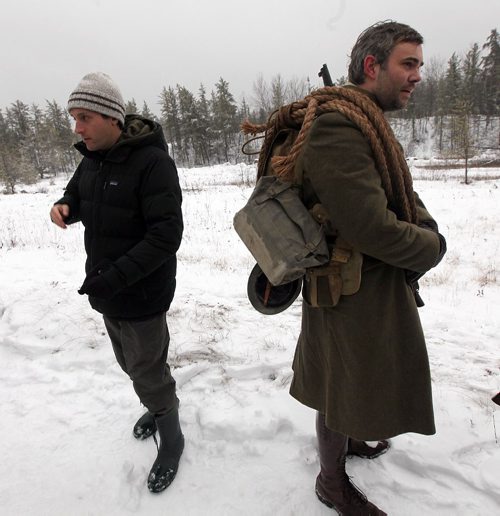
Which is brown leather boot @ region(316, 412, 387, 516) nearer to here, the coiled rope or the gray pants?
the gray pants

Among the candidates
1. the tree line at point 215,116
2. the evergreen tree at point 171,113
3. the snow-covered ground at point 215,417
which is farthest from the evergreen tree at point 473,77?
the snow-covered ground at point 215,417

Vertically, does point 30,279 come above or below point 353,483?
above

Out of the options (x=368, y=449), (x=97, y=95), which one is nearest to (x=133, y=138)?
A: (x=97, y=95)

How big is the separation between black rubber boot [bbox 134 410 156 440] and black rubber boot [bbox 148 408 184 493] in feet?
0.87

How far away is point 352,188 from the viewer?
47.6 inches

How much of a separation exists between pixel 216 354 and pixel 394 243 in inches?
97.8

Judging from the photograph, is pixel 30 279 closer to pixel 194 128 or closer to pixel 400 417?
pixel 400 417

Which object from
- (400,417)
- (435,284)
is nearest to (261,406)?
(400,417)

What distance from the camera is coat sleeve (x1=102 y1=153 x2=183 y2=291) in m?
1.75

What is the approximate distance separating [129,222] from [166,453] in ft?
5.14

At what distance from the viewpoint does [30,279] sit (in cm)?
481

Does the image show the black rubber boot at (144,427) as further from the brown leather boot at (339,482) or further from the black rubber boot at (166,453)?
the brown leather boot at (339,482)

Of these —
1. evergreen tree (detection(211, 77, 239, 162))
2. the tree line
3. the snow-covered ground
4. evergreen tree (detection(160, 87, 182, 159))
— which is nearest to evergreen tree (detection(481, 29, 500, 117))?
the tree line

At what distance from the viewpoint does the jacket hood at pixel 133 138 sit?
1.87m
